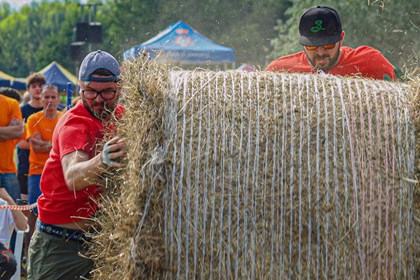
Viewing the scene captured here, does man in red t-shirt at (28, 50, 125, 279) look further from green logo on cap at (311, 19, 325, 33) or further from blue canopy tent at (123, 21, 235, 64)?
blue canopy tent at (123, 21, 235, 64)

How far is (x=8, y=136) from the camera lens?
9523 mm

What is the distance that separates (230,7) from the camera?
2817 cm

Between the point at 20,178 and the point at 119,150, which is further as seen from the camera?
the point at 20,178

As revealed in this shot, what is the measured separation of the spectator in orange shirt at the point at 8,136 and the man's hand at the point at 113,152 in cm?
539

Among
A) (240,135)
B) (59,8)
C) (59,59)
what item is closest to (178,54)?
(240,135)

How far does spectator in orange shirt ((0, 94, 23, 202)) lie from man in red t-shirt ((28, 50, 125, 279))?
454cm

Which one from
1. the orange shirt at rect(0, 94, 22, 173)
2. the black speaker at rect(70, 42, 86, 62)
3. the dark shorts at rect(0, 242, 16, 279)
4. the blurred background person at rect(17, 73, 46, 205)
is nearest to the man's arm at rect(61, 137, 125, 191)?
the dark shorts at rect(0, 242, 16, 279)

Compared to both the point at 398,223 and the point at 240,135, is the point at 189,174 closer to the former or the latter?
the point at 240,135

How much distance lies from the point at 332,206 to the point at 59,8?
11389 cm

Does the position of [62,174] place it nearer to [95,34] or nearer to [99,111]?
[99,111]

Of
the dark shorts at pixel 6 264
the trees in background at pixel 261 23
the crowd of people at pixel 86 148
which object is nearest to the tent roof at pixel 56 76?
the trees in background at pixel 261 23

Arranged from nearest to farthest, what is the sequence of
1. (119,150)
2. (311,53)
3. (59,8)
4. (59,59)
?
(119,150), (311,53), (59,59), (59,8)

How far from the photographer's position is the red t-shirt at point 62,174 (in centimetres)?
479

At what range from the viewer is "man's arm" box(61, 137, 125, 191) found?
172 inches
